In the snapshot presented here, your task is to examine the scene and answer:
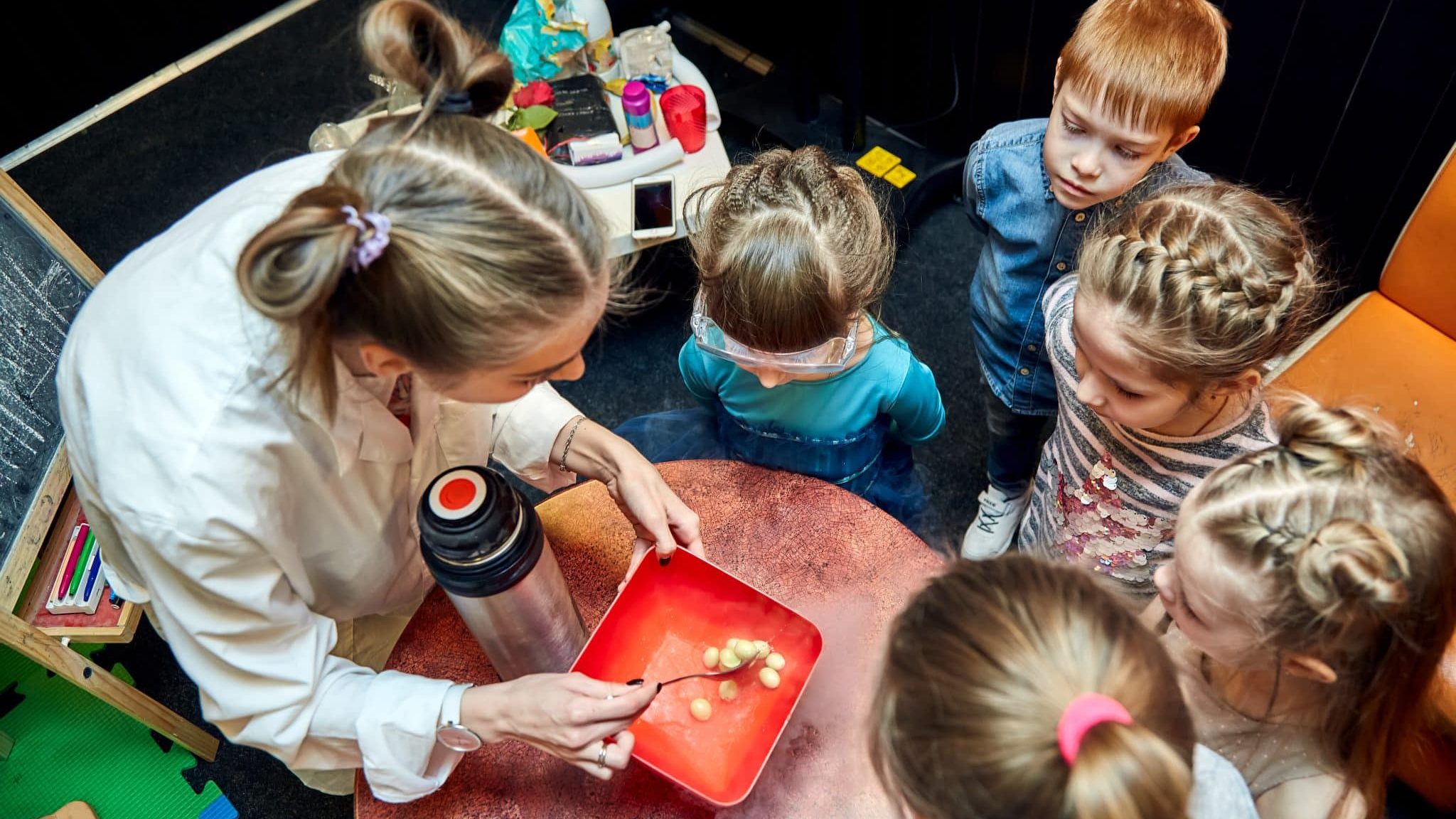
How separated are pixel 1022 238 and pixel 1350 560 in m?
0.96

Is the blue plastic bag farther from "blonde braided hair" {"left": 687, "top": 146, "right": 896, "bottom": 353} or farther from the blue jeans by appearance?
the blue jeans

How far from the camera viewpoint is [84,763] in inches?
Result: 79.7

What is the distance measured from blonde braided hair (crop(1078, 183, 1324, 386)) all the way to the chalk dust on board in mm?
538

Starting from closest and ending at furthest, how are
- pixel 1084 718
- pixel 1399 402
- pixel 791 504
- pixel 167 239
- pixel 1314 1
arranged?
pixel 1084 718 → pixel 167 239 → pixel 791 504 → pixel 1399 402 → pixel 1314 1

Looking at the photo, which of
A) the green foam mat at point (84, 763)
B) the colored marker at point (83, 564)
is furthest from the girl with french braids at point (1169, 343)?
the green foam mat at point (84, 763)

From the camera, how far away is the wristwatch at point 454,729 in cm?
108

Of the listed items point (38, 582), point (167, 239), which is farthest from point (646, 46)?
point (38, 582)

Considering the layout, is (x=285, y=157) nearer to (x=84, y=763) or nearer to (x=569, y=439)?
(x=84, y=763)

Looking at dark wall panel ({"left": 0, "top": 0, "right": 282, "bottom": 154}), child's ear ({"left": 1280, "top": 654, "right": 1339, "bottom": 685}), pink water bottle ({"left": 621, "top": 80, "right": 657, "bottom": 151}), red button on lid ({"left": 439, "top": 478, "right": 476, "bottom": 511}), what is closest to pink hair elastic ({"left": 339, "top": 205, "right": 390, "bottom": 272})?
red button on lid ({"left": 439, "top": 478, "right": 476, "bottom": 511})

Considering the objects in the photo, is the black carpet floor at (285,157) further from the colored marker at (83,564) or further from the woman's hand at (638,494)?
the woman's hand at (638,494)

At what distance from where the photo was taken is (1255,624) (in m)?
1.01

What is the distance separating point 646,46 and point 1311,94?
5.27 ft

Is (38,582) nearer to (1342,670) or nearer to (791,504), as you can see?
(791,504)

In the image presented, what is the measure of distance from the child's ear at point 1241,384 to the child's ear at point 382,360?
103 cm
